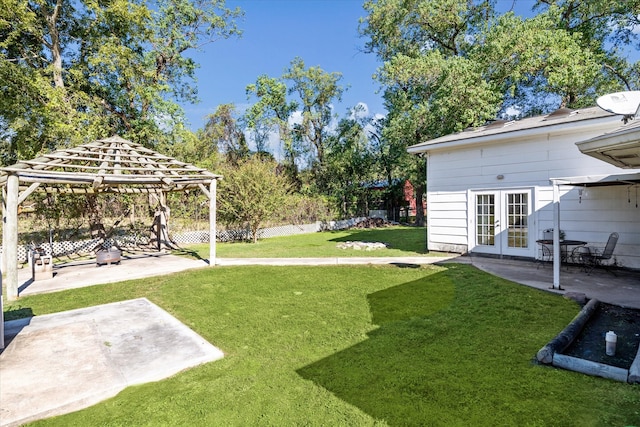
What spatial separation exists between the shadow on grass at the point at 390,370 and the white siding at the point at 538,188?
5.33 meters

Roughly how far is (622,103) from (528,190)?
4.36 m

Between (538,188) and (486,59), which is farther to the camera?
(486,59)

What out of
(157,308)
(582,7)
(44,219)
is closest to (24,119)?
(44,219)

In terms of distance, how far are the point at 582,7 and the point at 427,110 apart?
8.94 meters

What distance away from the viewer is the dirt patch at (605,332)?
3516 mm

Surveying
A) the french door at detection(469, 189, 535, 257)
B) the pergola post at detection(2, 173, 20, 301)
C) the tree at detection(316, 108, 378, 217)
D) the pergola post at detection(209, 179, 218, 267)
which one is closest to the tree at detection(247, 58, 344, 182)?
the tree at detection(316, 108, 378, 217)

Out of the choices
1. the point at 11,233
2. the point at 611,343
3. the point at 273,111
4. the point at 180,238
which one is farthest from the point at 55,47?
the point at 611,343

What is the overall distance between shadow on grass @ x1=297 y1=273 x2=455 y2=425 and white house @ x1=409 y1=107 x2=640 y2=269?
3.84m

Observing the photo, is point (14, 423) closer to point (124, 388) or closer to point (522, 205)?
point (124, 388)

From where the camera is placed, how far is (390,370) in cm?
330

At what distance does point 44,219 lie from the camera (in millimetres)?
11891

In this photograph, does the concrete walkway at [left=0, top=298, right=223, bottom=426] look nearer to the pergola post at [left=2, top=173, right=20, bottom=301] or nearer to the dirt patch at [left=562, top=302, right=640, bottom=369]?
the pergola post at [left=2, top=173, right=20, bottom=301]

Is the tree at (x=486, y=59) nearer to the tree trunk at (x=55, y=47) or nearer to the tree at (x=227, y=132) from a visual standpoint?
the tree at (x=227, y=132)

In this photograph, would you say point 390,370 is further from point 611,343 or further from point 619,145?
point 619,145
